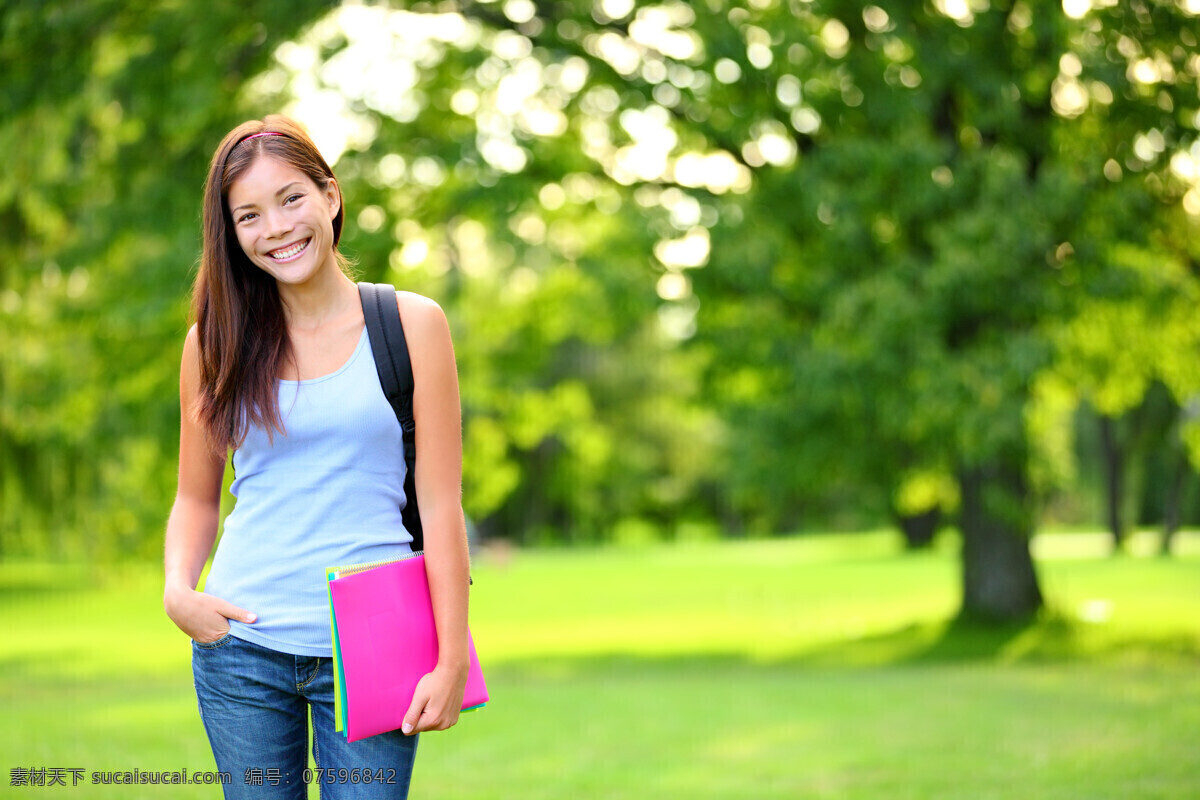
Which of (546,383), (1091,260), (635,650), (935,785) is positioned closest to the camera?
(935,785)

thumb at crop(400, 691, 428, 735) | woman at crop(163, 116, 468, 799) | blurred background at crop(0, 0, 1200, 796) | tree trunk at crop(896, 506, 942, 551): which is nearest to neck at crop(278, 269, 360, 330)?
woman at crop(163, 116, 468, 799)

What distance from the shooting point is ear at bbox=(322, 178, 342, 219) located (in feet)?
7.72

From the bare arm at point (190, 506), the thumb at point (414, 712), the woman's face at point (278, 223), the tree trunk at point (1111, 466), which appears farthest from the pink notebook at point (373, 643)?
the tree trunk at point (1111, 466)

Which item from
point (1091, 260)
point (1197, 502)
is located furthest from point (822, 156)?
point (1197, 502)

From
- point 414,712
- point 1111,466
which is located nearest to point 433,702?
point 414,712

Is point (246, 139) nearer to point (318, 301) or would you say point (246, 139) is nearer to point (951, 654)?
point (318, 301)

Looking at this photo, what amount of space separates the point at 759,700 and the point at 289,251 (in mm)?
9858

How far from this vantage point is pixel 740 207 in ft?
41.4

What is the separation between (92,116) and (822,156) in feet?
23.5

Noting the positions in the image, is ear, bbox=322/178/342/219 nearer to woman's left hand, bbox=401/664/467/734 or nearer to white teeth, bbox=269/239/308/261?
white teeth, bbox=269/239/308/261

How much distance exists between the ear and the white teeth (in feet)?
0.37

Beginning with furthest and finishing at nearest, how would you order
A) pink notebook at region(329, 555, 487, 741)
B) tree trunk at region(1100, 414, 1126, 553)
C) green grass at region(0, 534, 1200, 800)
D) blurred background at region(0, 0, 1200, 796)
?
tree trunk at region(1100, 414, 1126, 553), blurred background at region(0, 0, 1200, 796), green grass at region(0, 534, 1200, 800), pink notebook at region(329, 555, 487, 741)

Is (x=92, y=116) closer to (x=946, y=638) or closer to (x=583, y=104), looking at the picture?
(x=583, y=104)

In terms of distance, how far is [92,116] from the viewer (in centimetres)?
1243
